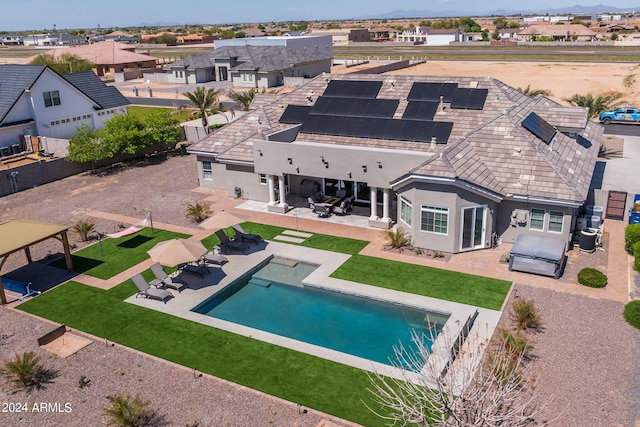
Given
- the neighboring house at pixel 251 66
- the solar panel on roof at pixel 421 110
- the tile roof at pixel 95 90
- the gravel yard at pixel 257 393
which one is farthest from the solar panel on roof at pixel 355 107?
the neighboring house at pixel 251 66

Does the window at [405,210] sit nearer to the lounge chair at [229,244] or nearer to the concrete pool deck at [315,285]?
the concrete pool deck at [315,285]

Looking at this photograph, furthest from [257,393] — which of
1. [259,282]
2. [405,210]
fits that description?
[405,210]

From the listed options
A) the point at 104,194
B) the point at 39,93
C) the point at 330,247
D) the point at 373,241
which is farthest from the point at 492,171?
the point at 39,93

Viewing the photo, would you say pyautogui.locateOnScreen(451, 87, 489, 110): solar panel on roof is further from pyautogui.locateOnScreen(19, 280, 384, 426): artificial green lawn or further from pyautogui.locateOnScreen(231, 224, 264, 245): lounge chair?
pyautogui.locateOnScreen(19, 280, 384, 426): artificial green lawn

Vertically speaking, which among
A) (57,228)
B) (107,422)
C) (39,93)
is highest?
(39,93)

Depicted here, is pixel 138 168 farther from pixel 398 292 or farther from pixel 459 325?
pixel 459 325

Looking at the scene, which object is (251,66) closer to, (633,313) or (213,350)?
(213,350)
